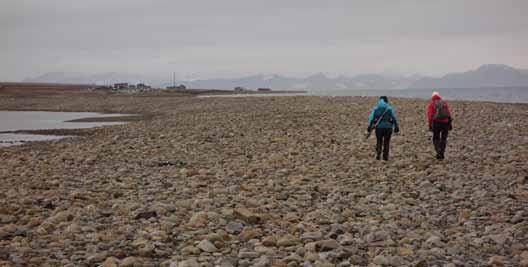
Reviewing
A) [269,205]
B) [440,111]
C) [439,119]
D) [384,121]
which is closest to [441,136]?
[439,119]

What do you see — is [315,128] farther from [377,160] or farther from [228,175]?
[228,175]

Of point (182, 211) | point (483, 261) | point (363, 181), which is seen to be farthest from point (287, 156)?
point (483, 261)

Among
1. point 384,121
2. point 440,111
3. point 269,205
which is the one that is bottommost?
point 269,205

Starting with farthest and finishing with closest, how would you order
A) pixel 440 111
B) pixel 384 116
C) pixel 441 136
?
pixel 384 116 < pixel 441 136 < pixel 440 111

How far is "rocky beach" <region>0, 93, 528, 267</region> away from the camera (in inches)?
275

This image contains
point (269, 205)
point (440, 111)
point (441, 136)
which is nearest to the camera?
point (269, 205)

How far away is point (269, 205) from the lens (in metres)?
9.66

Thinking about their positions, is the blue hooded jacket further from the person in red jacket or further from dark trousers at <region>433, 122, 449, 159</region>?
dark trousers at <region>433, 122, 449, 159</region>

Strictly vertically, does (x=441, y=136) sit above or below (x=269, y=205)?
above

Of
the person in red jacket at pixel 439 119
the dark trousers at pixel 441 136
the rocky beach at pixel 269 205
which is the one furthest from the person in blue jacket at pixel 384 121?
the dark trousers at pixel 441 136

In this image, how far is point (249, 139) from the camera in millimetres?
21594

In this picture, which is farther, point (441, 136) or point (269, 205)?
point (441, 136)

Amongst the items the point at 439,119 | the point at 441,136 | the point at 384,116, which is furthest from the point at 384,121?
the point at 441,136

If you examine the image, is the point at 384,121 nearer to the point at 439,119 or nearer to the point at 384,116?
the point at 384,116
